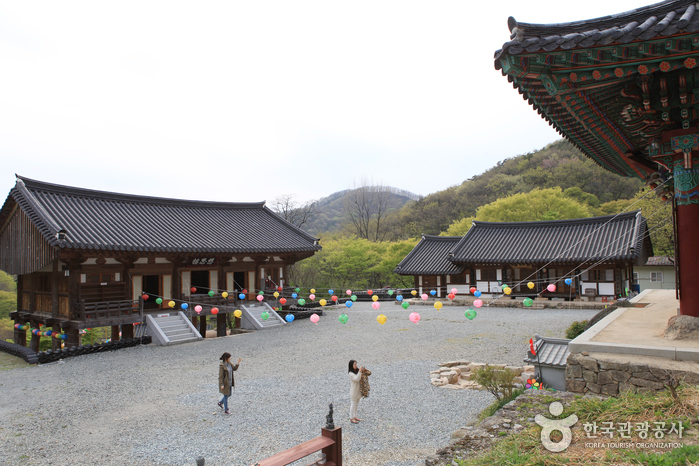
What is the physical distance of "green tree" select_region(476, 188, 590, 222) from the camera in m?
36.0

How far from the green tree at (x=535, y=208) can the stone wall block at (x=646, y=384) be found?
32.7 metres

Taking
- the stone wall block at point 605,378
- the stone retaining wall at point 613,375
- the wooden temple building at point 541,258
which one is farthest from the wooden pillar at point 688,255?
the wooden temple building at point 541,258

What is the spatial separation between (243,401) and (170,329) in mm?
9179

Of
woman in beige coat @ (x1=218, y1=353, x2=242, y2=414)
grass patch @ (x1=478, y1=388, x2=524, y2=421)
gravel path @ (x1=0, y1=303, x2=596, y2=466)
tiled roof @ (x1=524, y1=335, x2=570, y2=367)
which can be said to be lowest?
gravel path @ (x1=0, y1=303, x2=596, y2=466)

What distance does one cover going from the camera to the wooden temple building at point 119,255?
15875mm

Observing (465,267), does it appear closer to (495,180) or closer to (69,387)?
(69,387)

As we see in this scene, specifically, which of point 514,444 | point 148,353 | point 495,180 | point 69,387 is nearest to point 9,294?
point 148,353

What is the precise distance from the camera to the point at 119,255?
16.6 metres

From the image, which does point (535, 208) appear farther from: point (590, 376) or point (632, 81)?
point (590, 376)

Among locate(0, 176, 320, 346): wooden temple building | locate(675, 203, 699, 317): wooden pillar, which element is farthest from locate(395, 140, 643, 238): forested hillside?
locate(675, 203, 699, 317): wooden pillar

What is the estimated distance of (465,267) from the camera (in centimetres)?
2816

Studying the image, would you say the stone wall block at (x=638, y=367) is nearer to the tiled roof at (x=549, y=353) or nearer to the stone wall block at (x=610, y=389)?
the stone wall block at (x=610, y=389)

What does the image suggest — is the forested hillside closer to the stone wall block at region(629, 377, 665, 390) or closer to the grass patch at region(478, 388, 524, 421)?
the grass patch at region(478, 388, 524, 421)

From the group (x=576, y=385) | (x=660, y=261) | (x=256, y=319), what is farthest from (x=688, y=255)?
(x=660, y=261)
